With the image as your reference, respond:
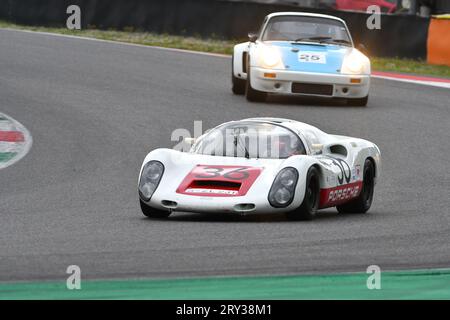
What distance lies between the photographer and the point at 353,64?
56.7ft

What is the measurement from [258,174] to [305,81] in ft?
25.6

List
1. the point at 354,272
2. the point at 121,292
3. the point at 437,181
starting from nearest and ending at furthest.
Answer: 1. the point at 121,292
2. the point at 354,272
3. the point at 437,181

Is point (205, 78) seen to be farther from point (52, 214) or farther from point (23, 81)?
point (52, 214)

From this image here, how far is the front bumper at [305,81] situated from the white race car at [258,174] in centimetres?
656

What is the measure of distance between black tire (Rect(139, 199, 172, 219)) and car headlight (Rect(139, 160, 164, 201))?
93mm

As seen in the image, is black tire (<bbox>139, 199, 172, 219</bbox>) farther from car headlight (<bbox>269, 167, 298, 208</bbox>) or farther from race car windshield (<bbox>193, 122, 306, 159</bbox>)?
car headlight (<bbox>269, 167, 298, 208</bbox>)

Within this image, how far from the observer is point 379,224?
9484mm

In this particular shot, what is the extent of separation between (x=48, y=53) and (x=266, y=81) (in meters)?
6.83

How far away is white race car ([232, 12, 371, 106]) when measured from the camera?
17.1 meters

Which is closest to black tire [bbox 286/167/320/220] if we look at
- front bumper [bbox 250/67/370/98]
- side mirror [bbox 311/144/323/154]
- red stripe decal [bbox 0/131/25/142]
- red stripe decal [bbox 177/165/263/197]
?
red stripe decal [bbox 177/165/263/197]

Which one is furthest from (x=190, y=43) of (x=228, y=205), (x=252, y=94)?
(x=228, y=205)

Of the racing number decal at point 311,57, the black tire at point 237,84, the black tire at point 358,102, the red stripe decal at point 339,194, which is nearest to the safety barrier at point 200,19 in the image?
the black tire at point 237,84

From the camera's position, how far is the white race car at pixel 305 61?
17094 millimetres

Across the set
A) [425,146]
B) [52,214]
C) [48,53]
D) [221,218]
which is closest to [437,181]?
[425,146]
